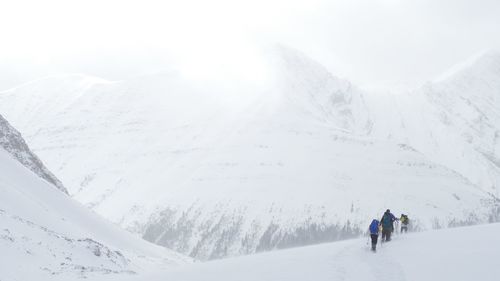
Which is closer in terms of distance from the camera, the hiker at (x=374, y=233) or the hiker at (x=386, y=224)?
the hiker at (x=374, y=233)

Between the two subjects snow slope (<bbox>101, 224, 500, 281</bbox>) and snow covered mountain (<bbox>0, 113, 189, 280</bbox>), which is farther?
snow covered mountain (<bbox>0, 113, 189, 280</bbox>)

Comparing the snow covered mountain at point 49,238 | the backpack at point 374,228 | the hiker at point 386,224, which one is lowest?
the snow covered mountain at point 49,238

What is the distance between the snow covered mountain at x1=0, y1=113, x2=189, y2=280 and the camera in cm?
3882

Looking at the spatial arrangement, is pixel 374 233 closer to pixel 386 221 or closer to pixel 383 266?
pixel 386 221

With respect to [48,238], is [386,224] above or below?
above

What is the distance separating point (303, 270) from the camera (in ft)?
84.4

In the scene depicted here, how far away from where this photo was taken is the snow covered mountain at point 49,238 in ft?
127

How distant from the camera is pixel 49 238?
48.2 metres

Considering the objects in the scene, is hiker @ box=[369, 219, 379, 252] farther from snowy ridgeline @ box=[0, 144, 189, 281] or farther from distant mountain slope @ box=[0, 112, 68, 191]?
distant mountain slope @ box=[0, 112, 68, 191]

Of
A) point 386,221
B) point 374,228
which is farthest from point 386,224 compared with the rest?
point 374,228

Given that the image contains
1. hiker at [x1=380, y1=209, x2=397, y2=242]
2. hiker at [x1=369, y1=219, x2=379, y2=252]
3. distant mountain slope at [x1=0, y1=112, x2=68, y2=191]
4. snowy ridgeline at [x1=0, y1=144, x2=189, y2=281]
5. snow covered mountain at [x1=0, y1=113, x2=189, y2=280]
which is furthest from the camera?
→ distant mountain slope at [x1=0, y1=112, x2=68, y2=191]

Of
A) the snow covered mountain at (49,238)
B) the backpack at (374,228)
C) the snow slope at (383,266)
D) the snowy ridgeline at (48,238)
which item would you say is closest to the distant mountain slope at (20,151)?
the snow covered mountain at (49,238)

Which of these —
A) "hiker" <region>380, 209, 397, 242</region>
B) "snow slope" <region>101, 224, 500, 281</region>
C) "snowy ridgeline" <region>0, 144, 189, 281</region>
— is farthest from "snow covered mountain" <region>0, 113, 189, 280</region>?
"hiker" <region>380, 209, 397, 242</region>

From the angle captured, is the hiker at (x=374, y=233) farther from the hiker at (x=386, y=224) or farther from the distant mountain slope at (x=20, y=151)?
the distant mountain slope at (x=20, y=151)
